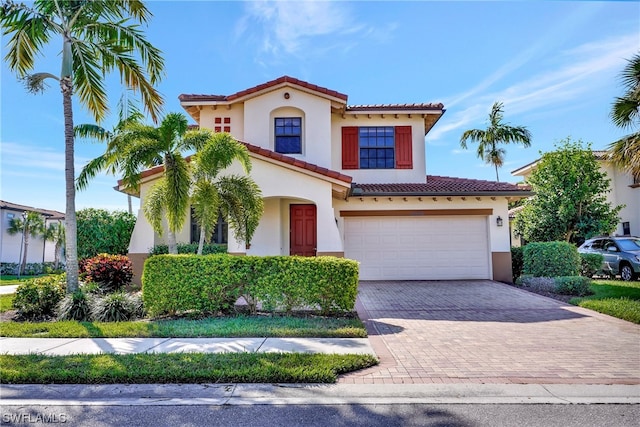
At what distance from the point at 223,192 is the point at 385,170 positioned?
8067mm

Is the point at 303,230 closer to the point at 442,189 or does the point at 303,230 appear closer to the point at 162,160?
the point at 442,189

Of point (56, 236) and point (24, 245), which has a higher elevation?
point (56, 236)

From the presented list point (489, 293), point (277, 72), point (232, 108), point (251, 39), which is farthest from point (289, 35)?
point (489, 293)

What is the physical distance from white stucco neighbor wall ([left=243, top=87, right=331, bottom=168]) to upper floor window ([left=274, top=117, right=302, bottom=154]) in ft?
0.68

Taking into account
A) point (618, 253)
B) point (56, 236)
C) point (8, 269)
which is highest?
point (56, 236)

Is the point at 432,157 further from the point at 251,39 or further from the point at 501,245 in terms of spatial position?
the point at 251,39

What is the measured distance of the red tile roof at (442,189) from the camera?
14.2m

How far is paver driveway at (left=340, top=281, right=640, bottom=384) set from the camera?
16.3ft

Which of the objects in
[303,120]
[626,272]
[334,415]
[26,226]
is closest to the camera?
[334,415]

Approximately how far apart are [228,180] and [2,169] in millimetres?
6125

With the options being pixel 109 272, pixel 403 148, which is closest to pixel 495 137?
pixel 403 148

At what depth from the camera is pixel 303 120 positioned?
598 inches

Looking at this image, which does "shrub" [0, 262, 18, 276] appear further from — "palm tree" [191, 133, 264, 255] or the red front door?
"palm tree" [191, 133, 264, 255]

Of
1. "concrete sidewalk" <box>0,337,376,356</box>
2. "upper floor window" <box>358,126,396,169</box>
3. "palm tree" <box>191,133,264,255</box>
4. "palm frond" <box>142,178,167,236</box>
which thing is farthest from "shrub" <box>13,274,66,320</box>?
"upper floor window" <box>358,126,396,169</box>
